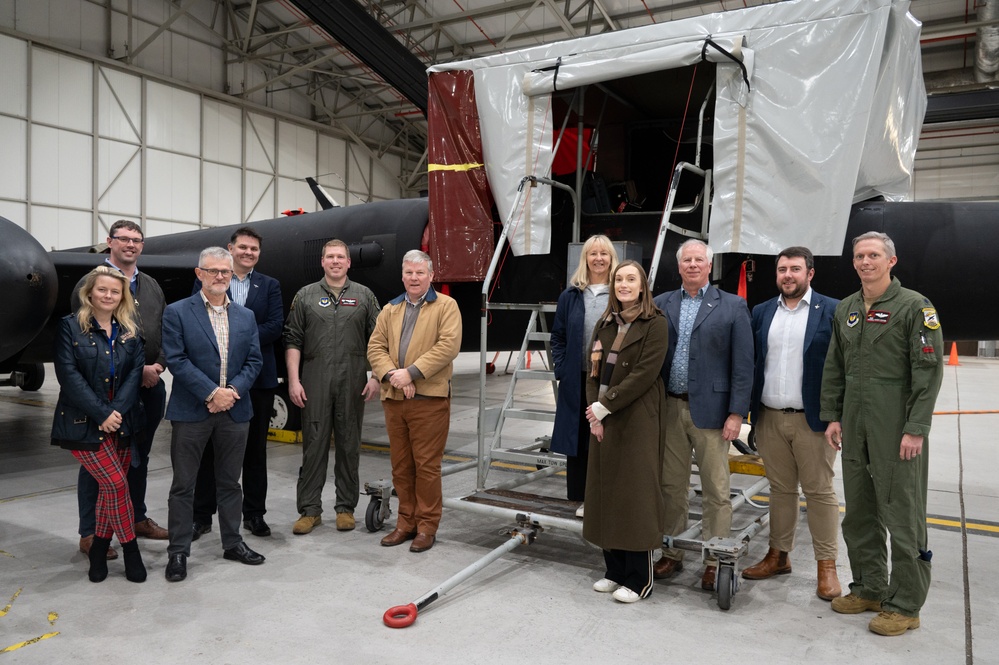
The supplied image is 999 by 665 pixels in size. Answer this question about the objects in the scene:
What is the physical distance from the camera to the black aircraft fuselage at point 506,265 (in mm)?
5035

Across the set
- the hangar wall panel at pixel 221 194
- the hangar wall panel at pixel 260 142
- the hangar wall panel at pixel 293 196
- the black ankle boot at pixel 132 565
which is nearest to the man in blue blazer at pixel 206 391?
the black ankle boot at pixel 132 565

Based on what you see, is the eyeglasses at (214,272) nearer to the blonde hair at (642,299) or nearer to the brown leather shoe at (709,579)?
the blonde hair at (642,299)

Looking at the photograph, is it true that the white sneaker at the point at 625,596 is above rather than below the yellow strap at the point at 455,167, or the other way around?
below

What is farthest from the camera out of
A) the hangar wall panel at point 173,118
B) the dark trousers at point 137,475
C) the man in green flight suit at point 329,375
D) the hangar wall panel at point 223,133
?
the hangar wall panel at point 223,133

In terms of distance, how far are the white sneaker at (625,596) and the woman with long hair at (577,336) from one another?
2.22 ft

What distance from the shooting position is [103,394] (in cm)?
422

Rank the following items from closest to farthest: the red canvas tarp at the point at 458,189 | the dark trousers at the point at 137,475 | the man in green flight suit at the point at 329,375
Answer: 1. the dark trousers at the point at 137,475
2. the man in green flight suit at the point at 329,375
3. the red canvas tarp at the point at 458,189

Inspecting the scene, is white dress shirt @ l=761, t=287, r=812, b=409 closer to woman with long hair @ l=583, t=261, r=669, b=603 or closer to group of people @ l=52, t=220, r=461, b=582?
woman with long hair @ l=583, t=261, r=669, b=603

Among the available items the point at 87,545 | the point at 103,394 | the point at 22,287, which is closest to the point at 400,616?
the point at 103,394

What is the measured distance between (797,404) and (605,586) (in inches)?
58.7

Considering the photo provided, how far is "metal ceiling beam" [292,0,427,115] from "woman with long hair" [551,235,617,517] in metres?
13.0

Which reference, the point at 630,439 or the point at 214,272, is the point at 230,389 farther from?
the point at 630,439

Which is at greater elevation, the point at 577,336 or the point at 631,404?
the point at 577,336

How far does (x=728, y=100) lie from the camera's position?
5.03 meters
